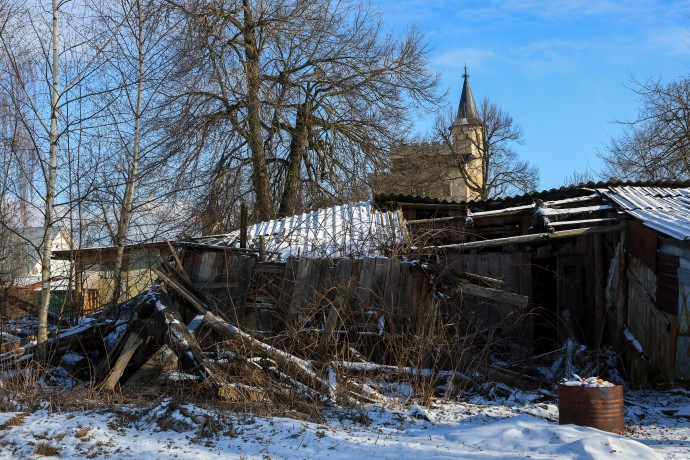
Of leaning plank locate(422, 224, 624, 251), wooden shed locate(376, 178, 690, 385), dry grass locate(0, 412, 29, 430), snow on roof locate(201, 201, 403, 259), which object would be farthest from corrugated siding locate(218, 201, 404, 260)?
dry grass locate(0, 412, 29, 430)

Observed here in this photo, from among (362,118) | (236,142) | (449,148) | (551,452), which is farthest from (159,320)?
(449,148)

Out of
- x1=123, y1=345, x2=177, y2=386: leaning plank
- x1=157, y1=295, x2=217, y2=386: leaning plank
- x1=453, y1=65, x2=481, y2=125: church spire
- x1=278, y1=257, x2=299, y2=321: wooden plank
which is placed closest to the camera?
x1=157, y1=295, x2=217, y2=386: leaning plank

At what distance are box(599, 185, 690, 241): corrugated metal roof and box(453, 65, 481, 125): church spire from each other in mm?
27734

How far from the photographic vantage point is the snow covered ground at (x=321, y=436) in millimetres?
5812

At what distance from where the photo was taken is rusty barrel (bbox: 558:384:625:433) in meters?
6.78

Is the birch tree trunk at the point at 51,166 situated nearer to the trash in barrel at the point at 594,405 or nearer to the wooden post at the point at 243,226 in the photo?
the wooden post at the point at 243,226

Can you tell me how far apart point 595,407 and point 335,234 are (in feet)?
19.6

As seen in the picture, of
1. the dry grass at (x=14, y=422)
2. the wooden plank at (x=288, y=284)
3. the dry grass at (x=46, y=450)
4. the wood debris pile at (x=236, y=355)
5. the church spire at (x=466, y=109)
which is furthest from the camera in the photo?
the church spire at (x=466, y=109)

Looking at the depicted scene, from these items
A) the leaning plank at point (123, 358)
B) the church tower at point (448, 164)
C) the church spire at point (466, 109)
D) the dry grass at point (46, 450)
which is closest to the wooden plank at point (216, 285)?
the leaning plank at point (123, 358)

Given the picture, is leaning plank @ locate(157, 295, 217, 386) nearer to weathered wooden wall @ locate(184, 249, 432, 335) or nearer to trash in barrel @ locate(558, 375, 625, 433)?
weathered wooden wall @ locate(184, 249, 432, 335)

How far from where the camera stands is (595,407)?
678cm

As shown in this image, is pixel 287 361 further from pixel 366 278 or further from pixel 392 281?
pixel 392 281

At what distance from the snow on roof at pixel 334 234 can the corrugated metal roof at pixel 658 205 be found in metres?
3.82

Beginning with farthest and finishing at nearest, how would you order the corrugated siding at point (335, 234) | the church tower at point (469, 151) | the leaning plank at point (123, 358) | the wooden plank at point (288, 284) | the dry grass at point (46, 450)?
the church tower at point (469, 151) < the corrugated siding at point (335, 234) < the wooden plank at point (288, 284) < the leaning plank at point (123, 358) < the dry grass at point (46, 450)
